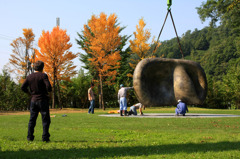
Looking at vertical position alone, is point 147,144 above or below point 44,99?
below

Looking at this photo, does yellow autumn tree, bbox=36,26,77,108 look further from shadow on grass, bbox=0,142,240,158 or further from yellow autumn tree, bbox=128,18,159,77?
shadow on grass, bbox=0,142,240,158

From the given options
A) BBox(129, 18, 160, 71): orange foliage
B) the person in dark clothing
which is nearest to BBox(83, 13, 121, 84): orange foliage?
BBox(129, 18, 160, 71): orange foliage

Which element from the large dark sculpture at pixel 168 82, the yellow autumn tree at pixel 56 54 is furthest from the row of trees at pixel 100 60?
the large dark sculpture at pixel 168 82

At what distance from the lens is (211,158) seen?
5043mm

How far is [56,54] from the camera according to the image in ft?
115

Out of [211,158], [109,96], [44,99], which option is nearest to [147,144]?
[211,158]

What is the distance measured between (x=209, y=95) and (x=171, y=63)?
73.7 ft

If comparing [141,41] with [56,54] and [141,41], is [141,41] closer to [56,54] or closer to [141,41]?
[141,41]

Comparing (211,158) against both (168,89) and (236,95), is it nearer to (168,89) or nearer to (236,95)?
(168,89)

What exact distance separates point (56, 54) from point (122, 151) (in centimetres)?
3077

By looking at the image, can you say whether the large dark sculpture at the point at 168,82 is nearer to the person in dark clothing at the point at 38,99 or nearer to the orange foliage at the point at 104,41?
the person in dark clothing at the point at 38,99

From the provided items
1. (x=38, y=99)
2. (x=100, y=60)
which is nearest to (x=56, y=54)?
(x=100, y=60)

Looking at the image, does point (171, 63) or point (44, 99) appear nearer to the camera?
point (44, 99)

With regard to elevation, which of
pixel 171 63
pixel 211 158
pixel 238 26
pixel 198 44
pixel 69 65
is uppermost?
pixel 198 44
